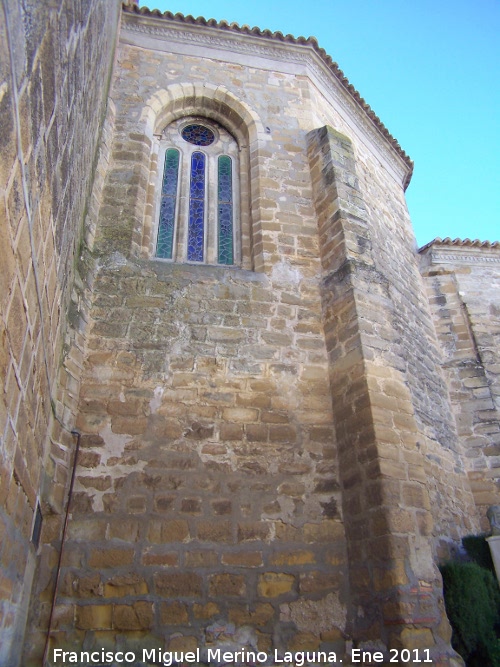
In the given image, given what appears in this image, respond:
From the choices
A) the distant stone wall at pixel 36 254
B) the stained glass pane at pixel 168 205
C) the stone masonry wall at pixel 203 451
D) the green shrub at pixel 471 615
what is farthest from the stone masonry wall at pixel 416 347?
the distant stone wall at pixel 36 254

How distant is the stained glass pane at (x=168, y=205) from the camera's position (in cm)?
628

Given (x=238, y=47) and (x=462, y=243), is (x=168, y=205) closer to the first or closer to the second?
(x=238, y=47)

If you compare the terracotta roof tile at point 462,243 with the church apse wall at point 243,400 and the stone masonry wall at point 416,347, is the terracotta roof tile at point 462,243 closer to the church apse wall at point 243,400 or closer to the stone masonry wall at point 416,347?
the stone masonry wall at point 416,347

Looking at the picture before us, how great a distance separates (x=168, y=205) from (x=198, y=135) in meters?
1.45

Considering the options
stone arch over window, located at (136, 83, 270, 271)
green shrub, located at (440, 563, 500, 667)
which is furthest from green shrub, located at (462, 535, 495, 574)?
stone arch over window, located at (136, 83, 270, 271)

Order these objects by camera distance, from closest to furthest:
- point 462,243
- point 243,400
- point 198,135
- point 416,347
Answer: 1. point 243,400
2. point 416,347
3. point 198,135
4. point 462,243

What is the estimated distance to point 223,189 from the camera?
698 cm

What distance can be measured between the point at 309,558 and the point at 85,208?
158 inches

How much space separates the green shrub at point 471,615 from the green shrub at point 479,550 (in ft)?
2.70

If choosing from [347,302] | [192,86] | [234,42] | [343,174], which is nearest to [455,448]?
[347,302]

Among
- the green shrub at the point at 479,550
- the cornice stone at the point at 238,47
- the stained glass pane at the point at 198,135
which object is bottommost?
the green shrub at the point at 479,550

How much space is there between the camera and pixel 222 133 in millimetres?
7508

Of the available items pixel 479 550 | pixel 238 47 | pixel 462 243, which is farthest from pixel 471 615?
pixel 238 47

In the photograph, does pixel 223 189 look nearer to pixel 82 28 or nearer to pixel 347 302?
pixel 347 302
